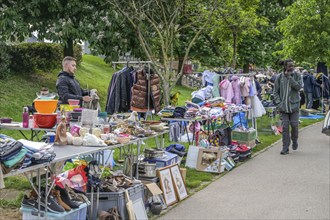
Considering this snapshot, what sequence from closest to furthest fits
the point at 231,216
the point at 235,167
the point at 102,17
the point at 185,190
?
the point at 231,216
the point at 185,190
the point at 235,167
the point at 102,17

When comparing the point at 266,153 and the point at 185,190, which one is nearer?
→ the point at 185,190

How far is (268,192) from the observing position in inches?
310

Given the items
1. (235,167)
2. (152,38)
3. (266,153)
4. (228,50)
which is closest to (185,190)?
(235,167)

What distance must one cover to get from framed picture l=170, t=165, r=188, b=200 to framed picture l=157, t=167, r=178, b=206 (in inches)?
3.1

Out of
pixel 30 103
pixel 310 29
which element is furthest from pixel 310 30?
pixel 30 103

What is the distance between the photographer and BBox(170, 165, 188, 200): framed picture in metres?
7.22

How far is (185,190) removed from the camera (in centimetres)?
751

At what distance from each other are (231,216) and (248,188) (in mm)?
1676

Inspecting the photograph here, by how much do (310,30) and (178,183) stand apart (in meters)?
17.3

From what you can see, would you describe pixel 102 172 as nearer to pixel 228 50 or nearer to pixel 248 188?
pixel 248 188

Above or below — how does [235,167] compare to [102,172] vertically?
below

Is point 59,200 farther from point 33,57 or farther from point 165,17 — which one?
point 33,57

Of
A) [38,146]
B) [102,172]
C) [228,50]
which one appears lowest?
[102,172]

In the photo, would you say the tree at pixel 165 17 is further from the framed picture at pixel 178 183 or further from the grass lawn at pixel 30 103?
the framed picture at pixel 178 183
